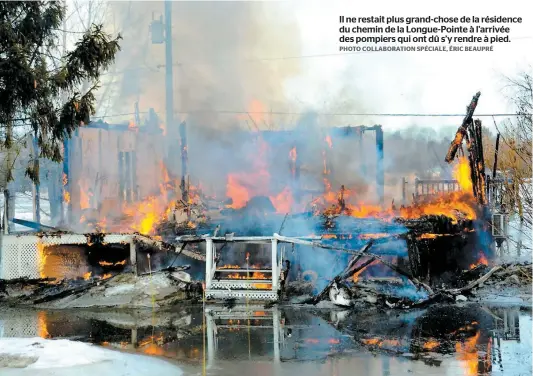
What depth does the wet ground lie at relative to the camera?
8.67 meters

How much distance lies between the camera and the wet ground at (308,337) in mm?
8672

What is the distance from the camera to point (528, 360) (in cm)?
884

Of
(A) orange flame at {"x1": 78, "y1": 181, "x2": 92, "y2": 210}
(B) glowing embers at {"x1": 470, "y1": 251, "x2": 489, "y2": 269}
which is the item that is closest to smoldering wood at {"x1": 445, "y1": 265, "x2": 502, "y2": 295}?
(B) glowing embers at {"x1": 470, "y1": 251, "x2": 489, "y2": 269}

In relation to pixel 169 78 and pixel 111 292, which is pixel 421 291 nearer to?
pixel 111 292

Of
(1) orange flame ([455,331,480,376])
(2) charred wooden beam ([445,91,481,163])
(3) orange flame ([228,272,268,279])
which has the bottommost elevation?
(1) orange flame ([455,331,480,376])

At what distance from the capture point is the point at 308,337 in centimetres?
1057

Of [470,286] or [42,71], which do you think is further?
[470,286]

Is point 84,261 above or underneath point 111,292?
above

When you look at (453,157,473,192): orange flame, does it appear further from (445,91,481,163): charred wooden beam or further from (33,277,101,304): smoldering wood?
(33,277,101,304): smoldering wood

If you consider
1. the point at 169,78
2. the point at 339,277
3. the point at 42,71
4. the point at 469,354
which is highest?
the point at 169,78

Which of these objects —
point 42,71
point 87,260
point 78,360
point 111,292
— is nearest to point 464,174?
point 111,292

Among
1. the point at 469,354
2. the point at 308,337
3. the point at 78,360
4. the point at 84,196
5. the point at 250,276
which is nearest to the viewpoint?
the point at 78,360

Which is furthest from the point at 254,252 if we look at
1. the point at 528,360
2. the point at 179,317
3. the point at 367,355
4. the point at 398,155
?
the point at 398,155

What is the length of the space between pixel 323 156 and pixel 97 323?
14.9 metres
